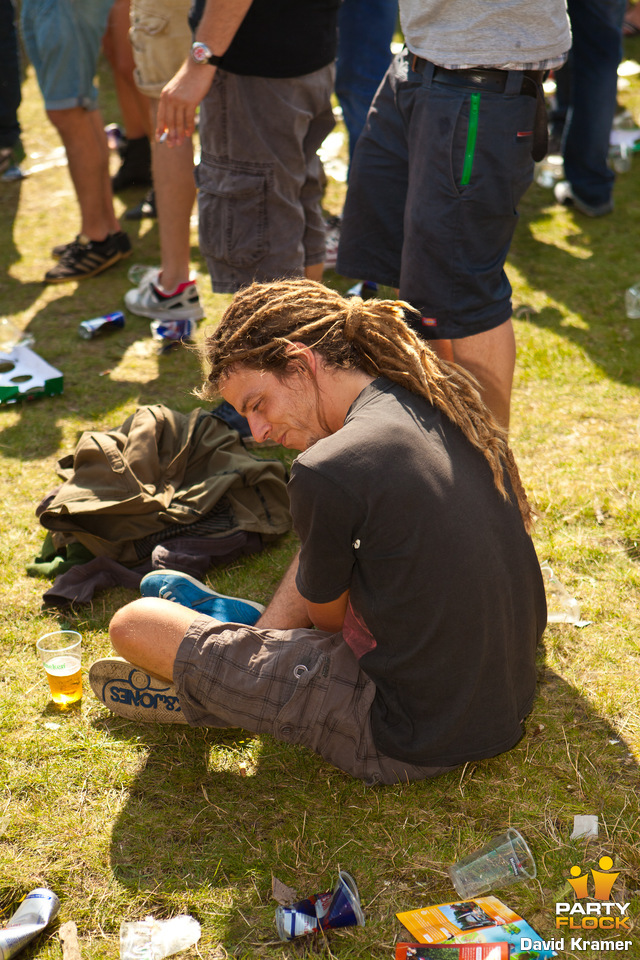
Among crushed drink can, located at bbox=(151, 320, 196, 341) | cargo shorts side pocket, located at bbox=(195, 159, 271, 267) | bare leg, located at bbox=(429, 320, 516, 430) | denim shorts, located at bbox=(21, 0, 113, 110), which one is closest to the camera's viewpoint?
bare leg, located at bbox=(429, 320, 516, 430)

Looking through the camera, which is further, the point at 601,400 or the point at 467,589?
the point at 601,400

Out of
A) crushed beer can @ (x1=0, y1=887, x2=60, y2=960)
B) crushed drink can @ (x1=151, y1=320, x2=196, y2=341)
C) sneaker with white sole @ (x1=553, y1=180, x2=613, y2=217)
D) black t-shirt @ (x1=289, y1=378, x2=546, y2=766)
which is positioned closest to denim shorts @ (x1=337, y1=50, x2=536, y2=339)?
black t-shirt @ (x1=289, y1=378, x2=546, y2=766)

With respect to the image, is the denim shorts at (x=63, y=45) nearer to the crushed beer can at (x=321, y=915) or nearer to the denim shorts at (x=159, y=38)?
the denim shorts at (x=159, y=38)

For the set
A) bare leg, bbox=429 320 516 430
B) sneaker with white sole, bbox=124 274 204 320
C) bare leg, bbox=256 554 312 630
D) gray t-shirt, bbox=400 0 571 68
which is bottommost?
sneaker with white sole, bbox=124 274 204 320

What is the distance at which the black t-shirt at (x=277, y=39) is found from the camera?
3.15 metres

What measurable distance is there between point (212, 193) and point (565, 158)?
2.93 metres

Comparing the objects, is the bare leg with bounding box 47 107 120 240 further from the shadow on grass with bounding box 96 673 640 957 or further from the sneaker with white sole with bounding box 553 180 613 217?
the shadow on grass with bounding box 96 673 640 957

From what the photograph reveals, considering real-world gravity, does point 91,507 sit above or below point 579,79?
below

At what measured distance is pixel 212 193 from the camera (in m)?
3.33

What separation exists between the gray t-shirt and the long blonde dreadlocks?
863mm

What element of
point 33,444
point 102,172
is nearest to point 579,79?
point 102,172

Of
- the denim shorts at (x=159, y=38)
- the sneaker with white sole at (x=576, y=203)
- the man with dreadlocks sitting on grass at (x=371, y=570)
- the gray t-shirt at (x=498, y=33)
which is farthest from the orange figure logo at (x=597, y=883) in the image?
the sneaker with white sole at (x=576, y=203)

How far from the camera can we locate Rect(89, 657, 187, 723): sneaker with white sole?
7.51 feet

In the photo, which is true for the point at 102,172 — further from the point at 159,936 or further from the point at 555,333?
the point at 159,936
